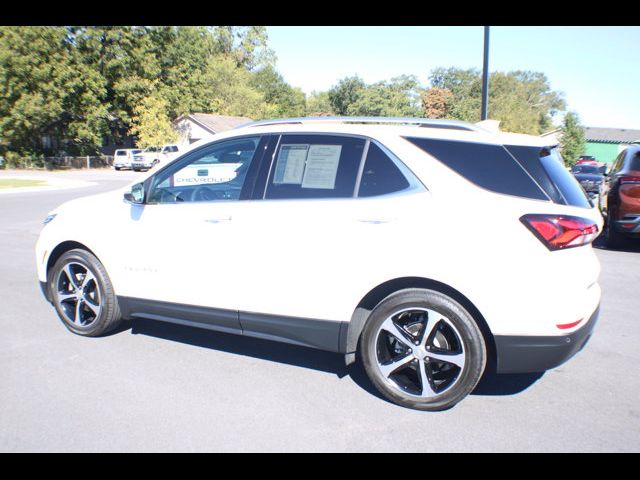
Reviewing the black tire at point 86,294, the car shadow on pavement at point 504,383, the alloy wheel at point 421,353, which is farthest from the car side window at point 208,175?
the car shadow on pavement at point 504,383

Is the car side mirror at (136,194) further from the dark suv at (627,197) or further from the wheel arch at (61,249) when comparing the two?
the dark suv at (627,197)

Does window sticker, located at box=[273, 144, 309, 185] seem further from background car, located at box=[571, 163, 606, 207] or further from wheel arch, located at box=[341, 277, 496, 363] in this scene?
background car, located at box=[571, 163, 606, 207]

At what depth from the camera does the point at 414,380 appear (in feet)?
11.6

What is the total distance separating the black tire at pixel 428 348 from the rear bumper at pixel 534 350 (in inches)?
5.0

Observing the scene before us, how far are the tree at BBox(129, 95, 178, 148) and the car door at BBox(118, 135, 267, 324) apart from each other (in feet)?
127

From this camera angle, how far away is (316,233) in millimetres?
3510

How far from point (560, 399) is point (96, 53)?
44.2 meters

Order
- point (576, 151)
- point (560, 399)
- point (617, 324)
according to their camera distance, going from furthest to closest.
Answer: point (576, 151), point (617, 324), point (560, 399)


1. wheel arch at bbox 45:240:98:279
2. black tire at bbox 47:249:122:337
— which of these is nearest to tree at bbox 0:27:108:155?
wheel arch at bbox 45:240:98:279

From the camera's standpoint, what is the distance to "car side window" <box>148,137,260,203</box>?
13.5 feet

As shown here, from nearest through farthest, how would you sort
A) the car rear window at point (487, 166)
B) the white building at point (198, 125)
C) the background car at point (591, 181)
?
the car rear window at point (487, 166), the background car at point (591, 181), the white building at point (198, 125)

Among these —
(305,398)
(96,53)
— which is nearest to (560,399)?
(305,398)

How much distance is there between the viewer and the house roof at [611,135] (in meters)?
73.4
